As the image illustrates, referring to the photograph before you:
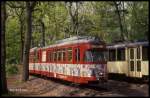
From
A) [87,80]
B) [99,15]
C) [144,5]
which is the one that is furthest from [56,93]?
[99,15]

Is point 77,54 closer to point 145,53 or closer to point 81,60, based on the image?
point 81,60

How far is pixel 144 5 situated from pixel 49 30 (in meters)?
17.7

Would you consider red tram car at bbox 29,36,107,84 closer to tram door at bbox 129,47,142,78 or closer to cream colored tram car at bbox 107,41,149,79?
cream colored tram car at bbox 107,41,149,79

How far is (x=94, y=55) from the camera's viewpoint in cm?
2431

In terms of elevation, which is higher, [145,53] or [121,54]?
[145,53]

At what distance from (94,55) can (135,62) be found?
4.32 meters

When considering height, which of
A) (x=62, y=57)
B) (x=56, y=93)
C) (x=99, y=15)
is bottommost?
(x=56, y=93)

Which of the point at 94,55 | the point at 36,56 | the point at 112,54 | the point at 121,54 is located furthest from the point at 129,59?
the point at 36,56

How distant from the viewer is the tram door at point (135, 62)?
26844mm

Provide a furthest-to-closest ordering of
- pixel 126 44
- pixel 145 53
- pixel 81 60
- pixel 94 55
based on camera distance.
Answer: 1. pixel 126 44
2. pixel 145 53
3. pixel 81 60
4. pixel 94 55

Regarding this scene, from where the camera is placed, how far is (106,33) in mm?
63594

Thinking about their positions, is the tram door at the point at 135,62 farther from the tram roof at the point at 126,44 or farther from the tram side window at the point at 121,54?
the tram side window at the point at 121,54

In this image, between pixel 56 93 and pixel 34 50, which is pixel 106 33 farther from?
pixel 56 93

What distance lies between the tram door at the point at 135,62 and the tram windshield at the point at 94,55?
331 cm
